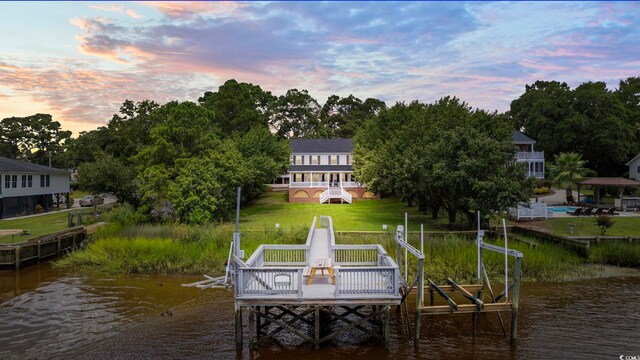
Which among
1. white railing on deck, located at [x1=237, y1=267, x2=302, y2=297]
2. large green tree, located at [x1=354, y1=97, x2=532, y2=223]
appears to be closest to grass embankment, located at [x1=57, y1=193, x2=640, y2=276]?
large green tree, located at [x1=354, y1=97, x2=532, y2=223]

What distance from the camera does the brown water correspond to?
1500cm

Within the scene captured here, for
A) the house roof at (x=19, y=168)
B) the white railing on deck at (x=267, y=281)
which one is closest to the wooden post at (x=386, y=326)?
the white railing on deck at (x=267, y=281)

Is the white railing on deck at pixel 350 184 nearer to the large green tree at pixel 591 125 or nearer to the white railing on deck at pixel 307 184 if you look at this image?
the white railing on deck at pixel 307 184

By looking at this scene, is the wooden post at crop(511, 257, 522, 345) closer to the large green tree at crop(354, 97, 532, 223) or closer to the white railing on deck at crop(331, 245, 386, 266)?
the white railing on deck at crop(331, 245, 386, 266)

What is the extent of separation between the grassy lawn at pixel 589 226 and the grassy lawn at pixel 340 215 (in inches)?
328

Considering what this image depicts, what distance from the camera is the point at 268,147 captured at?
55.8m

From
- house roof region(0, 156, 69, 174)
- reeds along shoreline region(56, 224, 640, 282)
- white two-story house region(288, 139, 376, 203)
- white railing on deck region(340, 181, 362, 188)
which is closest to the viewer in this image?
reeds along shoreline region(56, 224, 640, 282)

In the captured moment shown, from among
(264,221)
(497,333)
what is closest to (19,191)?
(264,221)

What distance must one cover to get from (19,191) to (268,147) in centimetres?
2605

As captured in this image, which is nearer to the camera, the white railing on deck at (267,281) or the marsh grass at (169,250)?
the white railing on deck at (267,281)

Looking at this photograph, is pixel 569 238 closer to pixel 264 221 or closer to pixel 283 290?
pixel 283 290

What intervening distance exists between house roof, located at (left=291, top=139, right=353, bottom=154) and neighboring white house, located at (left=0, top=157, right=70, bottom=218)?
29875 millimetres

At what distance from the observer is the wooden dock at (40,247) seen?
27.5m

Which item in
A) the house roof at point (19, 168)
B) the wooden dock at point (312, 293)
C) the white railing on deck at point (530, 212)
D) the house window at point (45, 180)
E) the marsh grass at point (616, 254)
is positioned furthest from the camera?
the house window at point (45, 180)
